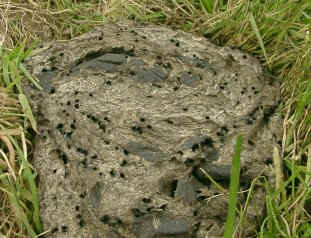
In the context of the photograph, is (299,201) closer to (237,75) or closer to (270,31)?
(237,75)

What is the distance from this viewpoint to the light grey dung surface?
2354 millimetres

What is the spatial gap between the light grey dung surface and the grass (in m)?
0.08

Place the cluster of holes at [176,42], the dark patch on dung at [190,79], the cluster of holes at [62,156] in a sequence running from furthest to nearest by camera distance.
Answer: the cluster of holes at [176,42] → the dark patch on dung at [190,79] → the cluster of holes at [62,156]

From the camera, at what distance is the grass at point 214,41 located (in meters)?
2.44

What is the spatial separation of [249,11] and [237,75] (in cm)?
48

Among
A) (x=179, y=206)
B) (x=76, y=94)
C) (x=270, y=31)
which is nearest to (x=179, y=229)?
(x=179, y=206)

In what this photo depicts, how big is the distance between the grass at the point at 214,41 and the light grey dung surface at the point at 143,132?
0.08 meters

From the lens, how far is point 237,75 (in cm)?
278

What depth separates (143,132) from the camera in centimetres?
249

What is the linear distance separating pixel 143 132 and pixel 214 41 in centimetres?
88

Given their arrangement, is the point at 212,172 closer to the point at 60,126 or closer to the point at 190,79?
the point at 190,79

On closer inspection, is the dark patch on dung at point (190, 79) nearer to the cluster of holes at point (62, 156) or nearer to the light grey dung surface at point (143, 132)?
the light grey dung surface at point (143, 132)

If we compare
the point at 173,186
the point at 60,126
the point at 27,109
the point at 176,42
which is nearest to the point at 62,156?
the point at 60,126

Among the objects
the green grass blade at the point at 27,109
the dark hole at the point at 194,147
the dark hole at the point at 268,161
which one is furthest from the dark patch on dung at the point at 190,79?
the green grass blade at the point at 27,109
